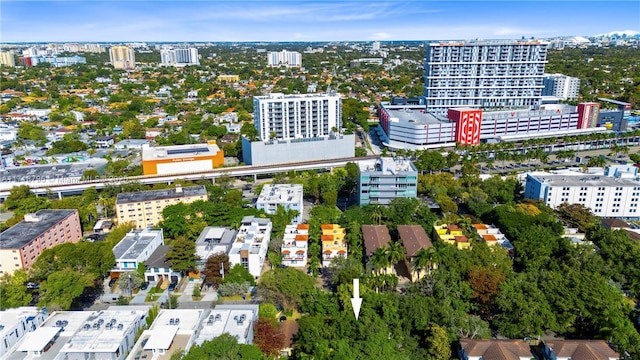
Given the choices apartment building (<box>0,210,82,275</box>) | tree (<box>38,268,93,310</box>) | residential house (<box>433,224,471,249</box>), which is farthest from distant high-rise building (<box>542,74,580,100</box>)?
tree (<box>38,268,93,310</box>)

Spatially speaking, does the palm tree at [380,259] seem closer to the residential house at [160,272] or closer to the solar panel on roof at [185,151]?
the residential house at [160,272]

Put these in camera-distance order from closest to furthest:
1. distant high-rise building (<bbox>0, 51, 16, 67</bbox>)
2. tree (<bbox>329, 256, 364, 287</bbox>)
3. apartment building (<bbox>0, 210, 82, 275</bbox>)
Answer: tree (<bbox>329, 256, 364, 287</bbox>) → apartment building (<bbox>0, 210, 82, 275</bbox>) → distant high-rise building (<bbox>0, 51, 16, 67</bbox>)

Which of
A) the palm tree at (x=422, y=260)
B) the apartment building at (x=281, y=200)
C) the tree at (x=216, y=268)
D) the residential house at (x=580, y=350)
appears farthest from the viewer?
the apartment building at (x=281, y=200)

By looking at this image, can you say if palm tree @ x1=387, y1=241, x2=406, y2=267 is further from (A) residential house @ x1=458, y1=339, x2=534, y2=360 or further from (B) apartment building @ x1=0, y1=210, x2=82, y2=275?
(B) apartment building @ x1=0, y1=210, x2=82, y2=275

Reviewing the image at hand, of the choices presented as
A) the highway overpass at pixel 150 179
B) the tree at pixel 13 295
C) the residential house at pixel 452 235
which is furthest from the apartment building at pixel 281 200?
the tree at pixel 13 295

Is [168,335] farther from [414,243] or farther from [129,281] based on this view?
[414,243]

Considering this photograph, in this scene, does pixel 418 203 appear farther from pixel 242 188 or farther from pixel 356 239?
pixel 242 188
